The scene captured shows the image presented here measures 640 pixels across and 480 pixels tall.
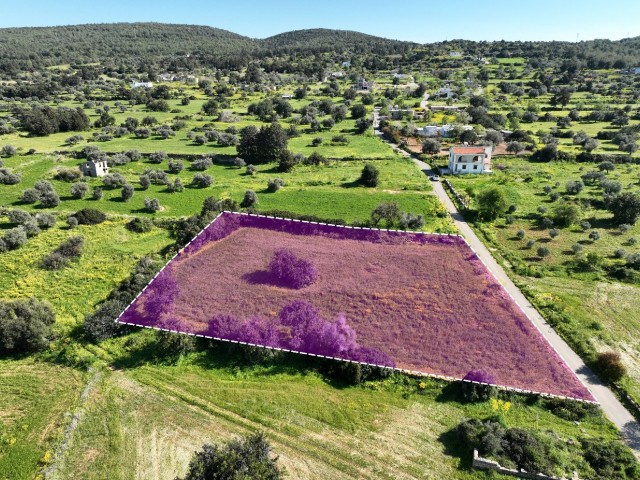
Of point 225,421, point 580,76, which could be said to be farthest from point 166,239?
point 580,76

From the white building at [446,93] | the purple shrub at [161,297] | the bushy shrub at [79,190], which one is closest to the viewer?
the purple shrub at [161,297]

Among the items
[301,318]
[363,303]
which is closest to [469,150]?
[363,303]

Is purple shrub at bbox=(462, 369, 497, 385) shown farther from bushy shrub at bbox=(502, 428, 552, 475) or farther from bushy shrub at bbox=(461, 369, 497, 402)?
bushy shrub at bbox=(502, 428, 552, 475)

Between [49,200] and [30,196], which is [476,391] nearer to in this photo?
[49,200]

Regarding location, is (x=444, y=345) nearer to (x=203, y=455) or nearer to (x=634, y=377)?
(x=203, y=455)

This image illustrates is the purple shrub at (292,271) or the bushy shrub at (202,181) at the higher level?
the purple shrub at (292,271)

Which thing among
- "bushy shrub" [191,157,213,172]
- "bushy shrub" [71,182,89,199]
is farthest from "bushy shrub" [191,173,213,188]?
"bushy shrub" [71,182,89,199]

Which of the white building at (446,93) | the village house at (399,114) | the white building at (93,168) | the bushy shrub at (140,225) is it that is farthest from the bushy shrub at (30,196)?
the white building at (446,93)

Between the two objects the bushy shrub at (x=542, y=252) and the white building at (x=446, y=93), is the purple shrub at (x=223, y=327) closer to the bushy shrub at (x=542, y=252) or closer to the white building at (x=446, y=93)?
the bushy shrub at (x=542, y=252)
